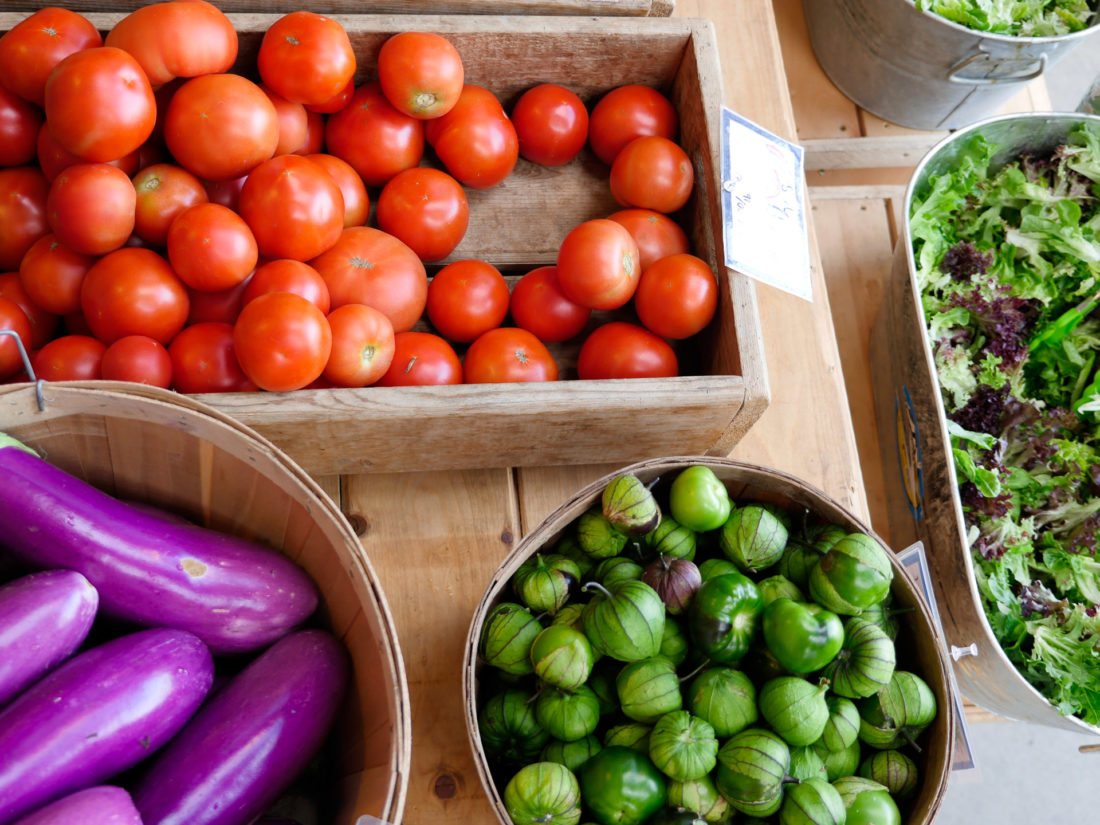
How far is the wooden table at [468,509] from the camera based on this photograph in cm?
102

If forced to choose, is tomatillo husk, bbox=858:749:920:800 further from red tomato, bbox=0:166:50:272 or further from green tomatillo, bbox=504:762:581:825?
red tomato, bbox=0:166:50:272

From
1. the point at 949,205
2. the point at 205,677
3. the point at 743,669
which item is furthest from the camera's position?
the point at 949,205

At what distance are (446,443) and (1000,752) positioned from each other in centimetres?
169

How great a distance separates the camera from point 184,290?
3.41 ft

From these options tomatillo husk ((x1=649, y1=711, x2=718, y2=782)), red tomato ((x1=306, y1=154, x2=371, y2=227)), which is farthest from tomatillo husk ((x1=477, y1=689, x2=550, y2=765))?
red tomato ((x1=306, y1=154, x2=371, y2=227))

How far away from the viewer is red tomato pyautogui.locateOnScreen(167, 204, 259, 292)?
1.00 meters

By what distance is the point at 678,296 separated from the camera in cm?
111

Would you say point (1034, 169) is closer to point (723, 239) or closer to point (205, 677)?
point (723, 239)

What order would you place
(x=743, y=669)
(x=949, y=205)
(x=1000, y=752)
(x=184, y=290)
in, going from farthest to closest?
1. (x=1000, y=752)
2. (x=949, y=205)
3. (x=184, y=290)
4. (x=743, y=669)

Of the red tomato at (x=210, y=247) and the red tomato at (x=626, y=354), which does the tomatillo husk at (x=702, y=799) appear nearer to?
the red tomato at (x=626, y=354)

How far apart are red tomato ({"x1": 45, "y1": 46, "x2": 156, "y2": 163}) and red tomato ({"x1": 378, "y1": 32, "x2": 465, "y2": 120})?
306 mm

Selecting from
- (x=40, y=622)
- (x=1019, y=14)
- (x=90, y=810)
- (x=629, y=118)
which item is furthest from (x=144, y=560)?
(x=1019, y=14)

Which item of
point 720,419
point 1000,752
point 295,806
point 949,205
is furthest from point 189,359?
point 1000,752

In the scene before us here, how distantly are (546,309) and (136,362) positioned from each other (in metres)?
0.50
